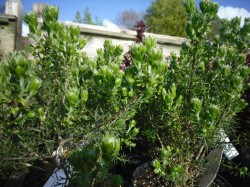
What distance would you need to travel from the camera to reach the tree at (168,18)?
71.3ft

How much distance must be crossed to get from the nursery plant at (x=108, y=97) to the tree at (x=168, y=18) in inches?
818

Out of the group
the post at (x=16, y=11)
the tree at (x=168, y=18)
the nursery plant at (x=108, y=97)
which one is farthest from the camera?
the tree at (x=168, y=18)

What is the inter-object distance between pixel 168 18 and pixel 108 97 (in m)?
23.0

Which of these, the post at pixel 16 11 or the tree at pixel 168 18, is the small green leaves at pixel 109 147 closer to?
the post at pixel 16 11

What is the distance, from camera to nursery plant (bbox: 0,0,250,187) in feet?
2.86

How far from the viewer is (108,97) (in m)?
1.08

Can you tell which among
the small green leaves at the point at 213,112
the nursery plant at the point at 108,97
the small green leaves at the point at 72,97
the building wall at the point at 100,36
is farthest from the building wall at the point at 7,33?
the small green leaves at the point at 213,112

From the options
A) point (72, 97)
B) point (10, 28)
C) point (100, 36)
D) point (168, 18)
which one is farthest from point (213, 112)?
point (168, 18)

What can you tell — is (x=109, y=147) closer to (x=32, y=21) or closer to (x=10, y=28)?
(x=32, y=21)

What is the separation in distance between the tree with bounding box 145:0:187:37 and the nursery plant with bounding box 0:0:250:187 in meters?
20.8

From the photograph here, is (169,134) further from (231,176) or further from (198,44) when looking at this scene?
(231,176)

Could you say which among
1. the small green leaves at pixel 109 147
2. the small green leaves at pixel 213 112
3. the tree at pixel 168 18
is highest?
the tree at pixel 168 18

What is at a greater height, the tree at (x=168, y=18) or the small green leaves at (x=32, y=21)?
the tree at (x=168, y=18)

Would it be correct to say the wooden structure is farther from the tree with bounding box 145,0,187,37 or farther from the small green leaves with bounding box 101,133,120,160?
the tree with bounding box 145,0,187,37
